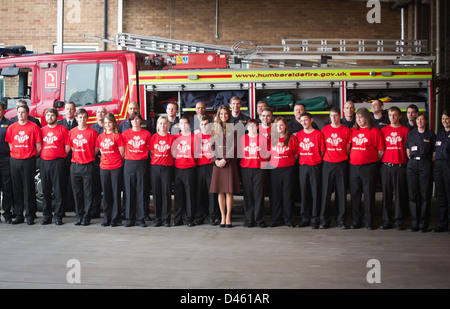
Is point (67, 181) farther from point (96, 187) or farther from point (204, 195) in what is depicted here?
point (204, 195)

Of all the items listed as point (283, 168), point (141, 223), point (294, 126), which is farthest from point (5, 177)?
point (294, 126)

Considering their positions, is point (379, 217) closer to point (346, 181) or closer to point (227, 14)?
point (346, 181)

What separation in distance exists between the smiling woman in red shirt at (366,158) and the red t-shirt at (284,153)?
2.87ft

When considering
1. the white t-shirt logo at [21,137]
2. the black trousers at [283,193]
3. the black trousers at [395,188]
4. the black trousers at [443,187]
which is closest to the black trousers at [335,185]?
the black trousers at [283,193]

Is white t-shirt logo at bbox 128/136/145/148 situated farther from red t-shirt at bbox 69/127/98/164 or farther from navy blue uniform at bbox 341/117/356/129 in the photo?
navy blue uniform at bbox 341/117/356/129

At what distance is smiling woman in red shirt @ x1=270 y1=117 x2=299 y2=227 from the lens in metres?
7.68

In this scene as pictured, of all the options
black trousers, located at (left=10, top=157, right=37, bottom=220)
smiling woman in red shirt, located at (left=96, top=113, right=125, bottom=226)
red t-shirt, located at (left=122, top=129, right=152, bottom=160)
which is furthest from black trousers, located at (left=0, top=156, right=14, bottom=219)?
red t-shirt, located at (left=122, top=129, right=152, bottom=160)

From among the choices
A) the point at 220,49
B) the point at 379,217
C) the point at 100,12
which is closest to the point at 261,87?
the point at 220,49

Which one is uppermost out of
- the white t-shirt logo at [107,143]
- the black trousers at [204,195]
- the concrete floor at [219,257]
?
the white t-shirt logo at [107,143]

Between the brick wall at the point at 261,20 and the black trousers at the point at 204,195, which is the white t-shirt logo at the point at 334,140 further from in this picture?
the brick wall at the point at 261,20

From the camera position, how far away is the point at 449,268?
5387 mm

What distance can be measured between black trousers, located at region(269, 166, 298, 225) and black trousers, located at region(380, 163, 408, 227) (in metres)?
1.37

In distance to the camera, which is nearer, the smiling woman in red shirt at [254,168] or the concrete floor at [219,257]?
the concrete floor at [219,257]

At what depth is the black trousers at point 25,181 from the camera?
8.09m
